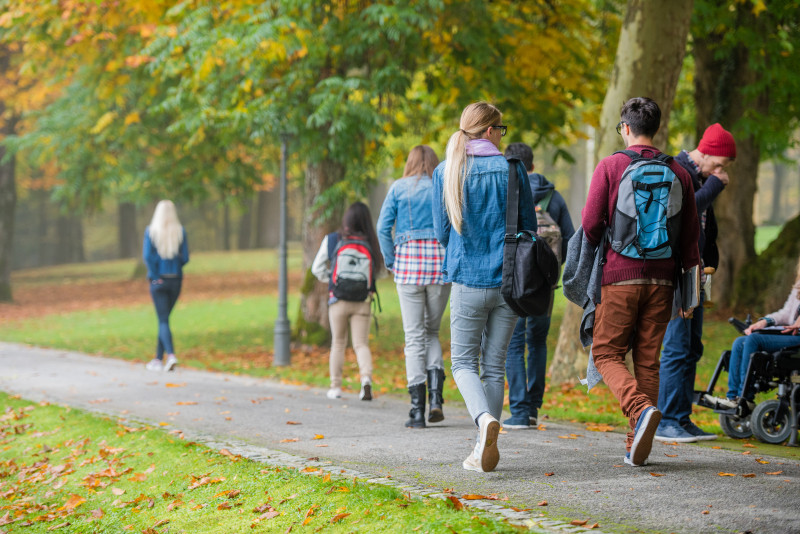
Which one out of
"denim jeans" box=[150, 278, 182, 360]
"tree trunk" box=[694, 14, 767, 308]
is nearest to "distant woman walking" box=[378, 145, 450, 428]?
"denim jeans" box=[150, 278, 182, 360]

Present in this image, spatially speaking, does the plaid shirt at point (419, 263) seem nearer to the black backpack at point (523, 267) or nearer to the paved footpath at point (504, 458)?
the paved footpath at point (504, 458)

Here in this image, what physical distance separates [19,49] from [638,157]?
25024 millimetres

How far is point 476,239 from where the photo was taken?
502 centimetres

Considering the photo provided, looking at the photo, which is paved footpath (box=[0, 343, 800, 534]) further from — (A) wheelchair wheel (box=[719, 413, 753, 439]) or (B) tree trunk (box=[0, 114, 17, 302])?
(B) tree trunk (box=[0, 114, 17, 302])

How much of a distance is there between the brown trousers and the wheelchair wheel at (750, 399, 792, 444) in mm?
1536

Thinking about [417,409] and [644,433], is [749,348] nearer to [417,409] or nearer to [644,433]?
[644,433]

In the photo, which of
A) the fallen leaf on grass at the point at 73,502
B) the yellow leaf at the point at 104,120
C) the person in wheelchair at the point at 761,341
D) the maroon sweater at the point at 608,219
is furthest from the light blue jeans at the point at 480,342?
the yellow leaf at the point at 104,120

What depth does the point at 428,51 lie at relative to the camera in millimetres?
12062

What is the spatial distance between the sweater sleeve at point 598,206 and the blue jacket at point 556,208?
1.66 meters

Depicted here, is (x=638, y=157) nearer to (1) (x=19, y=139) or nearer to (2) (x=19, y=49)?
(1) (x=19, y=139)

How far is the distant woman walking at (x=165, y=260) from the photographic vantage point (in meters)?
11.2

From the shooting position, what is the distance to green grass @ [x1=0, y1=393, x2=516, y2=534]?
165 inches

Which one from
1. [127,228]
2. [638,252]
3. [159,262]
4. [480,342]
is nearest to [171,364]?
[159,262]

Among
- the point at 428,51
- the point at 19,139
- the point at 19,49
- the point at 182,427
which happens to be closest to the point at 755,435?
the point at 182,427
